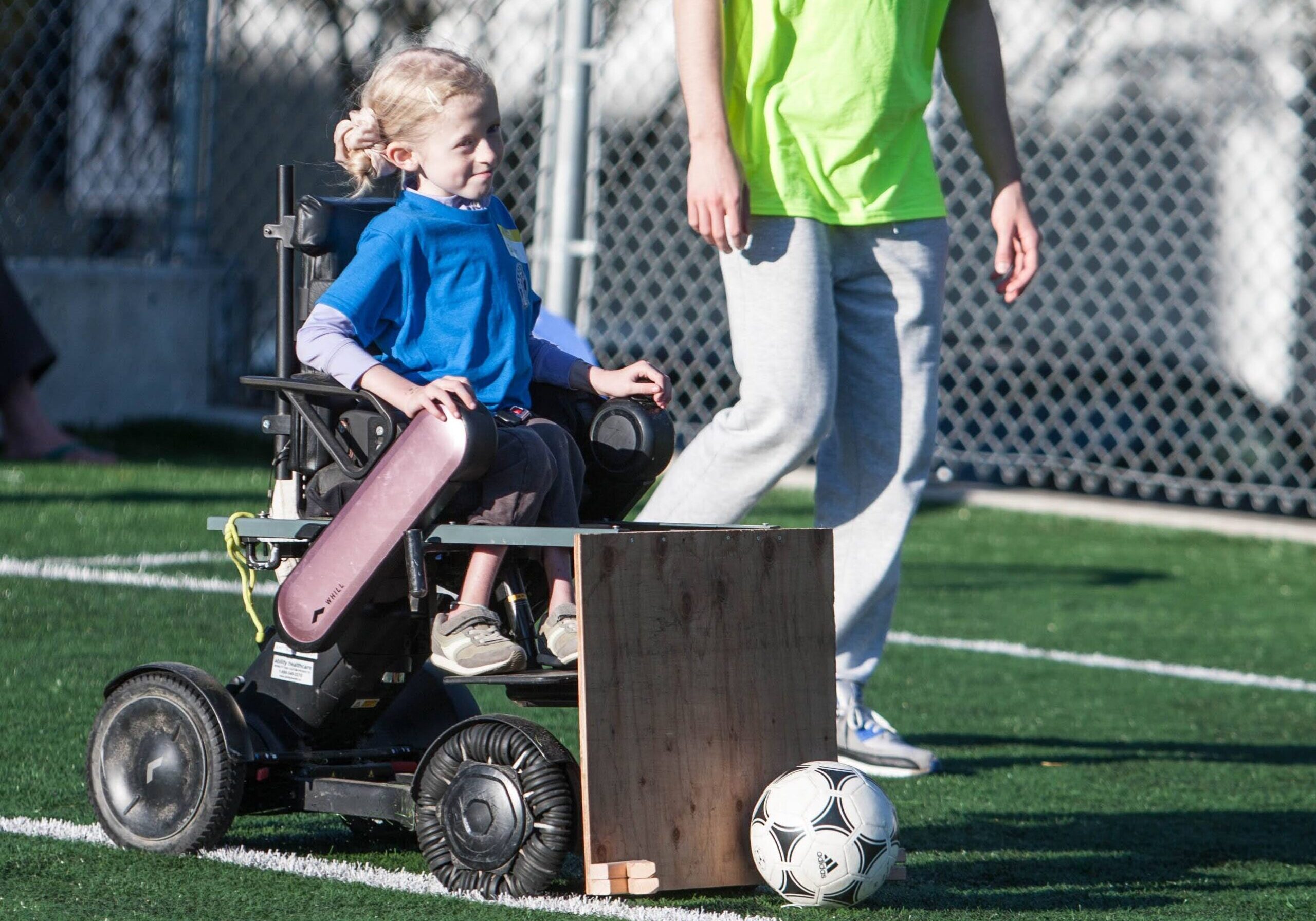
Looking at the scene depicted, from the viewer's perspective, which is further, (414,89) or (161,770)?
(414,89)

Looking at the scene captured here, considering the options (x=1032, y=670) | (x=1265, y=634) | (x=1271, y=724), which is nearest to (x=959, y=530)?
(x=1265, y=634)

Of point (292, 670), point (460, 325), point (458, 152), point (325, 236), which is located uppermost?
point (458, 152)

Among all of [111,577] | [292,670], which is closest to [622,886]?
[292,670]

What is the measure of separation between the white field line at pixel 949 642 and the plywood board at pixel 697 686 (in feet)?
8.75

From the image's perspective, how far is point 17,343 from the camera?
8.05 meters

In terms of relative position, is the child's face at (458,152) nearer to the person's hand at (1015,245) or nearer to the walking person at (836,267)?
the walking person at (836,267)

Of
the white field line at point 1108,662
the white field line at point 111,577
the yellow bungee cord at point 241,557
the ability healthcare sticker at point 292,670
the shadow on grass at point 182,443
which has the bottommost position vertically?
the white field line at point 1108,662

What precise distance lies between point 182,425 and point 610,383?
22.0ft

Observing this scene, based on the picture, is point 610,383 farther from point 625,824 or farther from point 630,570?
point 625,824

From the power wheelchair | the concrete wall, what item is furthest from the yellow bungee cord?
the concrete wall

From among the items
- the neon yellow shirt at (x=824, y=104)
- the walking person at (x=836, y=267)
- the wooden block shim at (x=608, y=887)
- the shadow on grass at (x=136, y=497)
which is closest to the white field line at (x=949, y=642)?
the shadow on grass at (x=136, y=497)

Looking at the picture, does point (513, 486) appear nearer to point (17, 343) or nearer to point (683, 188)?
point (17, 343)

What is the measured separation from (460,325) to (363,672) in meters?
0.54

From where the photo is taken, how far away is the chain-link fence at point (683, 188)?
28.8ft
